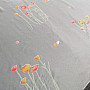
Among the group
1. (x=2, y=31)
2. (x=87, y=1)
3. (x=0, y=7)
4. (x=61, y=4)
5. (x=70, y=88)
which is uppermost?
(x=0, y=7)

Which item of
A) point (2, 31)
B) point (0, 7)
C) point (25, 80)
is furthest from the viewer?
point (0, 7)

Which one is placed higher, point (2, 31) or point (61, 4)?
point (2, 31)

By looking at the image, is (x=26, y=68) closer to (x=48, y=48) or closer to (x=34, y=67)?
(x=34, y=67)

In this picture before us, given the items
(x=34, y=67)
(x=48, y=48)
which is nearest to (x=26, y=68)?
(x=34, y=67)

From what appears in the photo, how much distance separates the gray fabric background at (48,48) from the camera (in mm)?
620

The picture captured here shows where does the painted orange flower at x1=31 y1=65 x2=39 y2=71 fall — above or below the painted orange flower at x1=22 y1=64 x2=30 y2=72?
below

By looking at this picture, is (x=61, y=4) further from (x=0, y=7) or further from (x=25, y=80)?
(x=25, y=80)

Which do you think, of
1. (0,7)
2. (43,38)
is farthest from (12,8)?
(43,38)

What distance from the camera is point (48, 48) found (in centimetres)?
69

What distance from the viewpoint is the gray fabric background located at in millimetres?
620

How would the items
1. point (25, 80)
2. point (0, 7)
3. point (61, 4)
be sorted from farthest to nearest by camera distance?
point (61, 4)
point (0, 7)
point (25, 80)

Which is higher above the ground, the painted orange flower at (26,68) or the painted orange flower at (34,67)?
the painted orange flower at (26,68)

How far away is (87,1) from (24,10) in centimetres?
56

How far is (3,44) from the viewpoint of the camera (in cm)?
66
